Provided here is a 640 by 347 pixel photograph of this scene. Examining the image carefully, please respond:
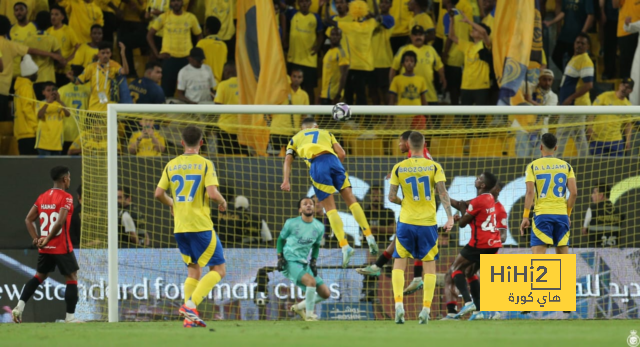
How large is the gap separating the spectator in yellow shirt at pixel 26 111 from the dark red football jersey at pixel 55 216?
356 centimetres

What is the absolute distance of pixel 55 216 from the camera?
11.8 metres

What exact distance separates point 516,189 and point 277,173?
143 inches

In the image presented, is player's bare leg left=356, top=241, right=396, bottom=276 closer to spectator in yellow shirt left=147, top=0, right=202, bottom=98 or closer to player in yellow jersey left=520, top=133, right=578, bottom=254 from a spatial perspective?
player in yellow jersey left=520, top=133, right=578, bottom=254

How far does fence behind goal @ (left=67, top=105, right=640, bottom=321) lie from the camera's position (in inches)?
528

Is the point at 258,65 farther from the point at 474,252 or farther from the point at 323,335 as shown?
the point at 323,335

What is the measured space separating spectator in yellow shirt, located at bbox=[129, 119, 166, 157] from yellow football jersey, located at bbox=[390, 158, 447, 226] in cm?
519

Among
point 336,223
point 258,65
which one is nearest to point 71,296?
point 336,223

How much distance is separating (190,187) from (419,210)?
2.46 m

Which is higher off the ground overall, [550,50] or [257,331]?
[550,50]

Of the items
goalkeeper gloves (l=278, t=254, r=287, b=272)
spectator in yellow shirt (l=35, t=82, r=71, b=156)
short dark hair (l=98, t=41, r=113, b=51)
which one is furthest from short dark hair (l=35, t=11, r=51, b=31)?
goalkeeper gloves (l=278, t=254, r=287, b=272)

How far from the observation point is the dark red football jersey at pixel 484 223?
39.2 feet

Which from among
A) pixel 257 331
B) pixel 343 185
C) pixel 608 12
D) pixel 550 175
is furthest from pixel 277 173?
pixel 608 12

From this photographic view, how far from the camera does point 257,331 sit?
28.0 ft

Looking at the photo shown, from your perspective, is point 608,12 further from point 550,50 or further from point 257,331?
point 257,331
